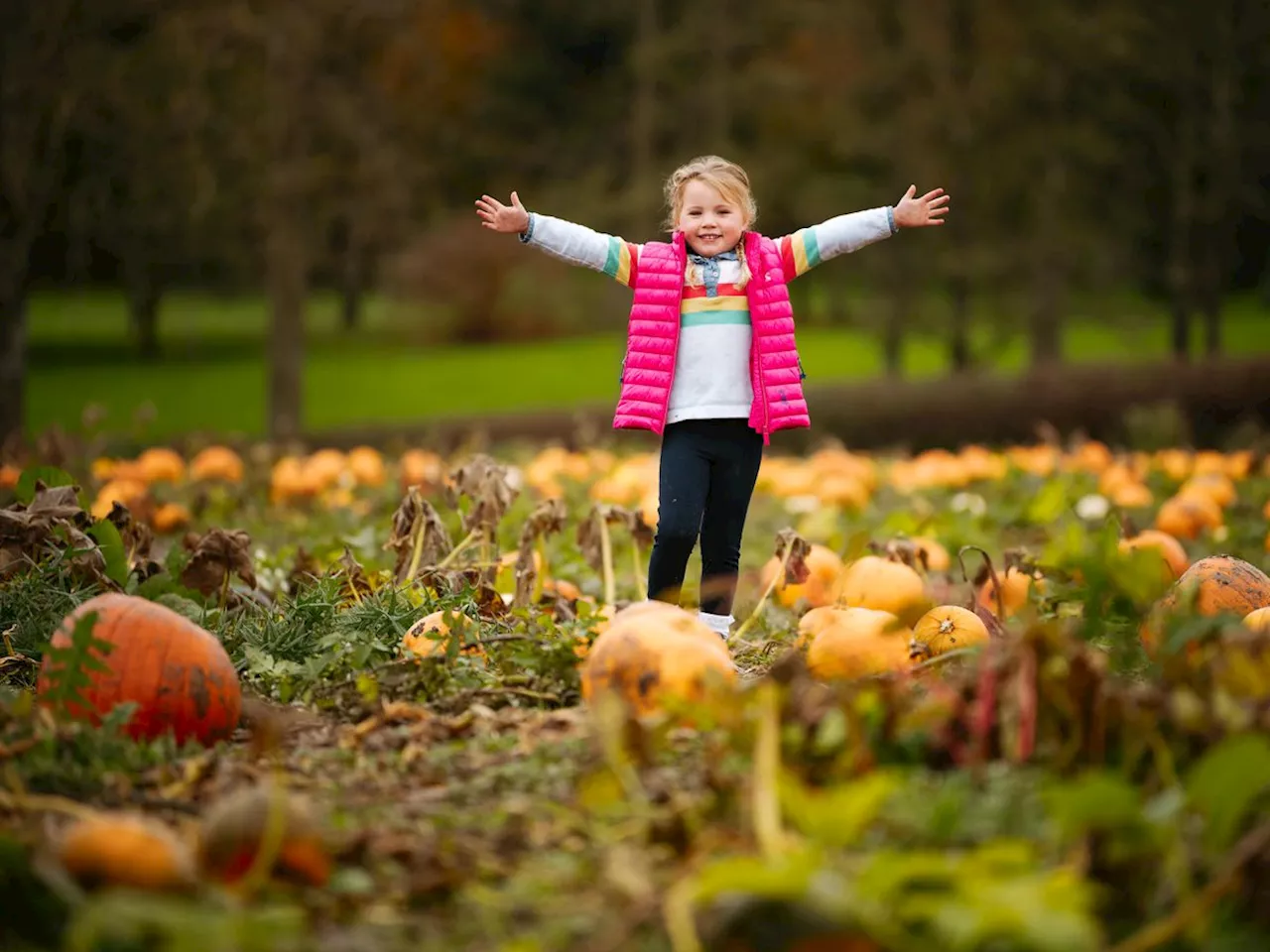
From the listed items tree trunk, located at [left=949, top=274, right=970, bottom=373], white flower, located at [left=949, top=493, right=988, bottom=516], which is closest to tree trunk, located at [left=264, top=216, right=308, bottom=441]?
white flower, located at [left=949, top=493, right=988, bottom=516]

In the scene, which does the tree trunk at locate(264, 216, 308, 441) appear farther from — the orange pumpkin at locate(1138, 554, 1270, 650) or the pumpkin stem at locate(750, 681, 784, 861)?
the pumpkin stem at locate(750, 681, 784, 861)

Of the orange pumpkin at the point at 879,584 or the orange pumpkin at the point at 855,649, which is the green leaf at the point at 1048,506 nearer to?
the orange pumpkin at the point at 879,584

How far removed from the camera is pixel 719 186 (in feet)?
14.8

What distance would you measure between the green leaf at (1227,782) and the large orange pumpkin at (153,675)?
209 cm

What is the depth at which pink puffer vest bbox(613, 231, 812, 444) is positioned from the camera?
4.39 meters

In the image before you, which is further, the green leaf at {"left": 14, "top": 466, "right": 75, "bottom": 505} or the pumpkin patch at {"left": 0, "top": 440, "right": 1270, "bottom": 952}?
the green leaf at {"left": 14, "top": 466, "right": 75, "bottom": 505}

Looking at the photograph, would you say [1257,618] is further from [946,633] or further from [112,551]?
[112,551]

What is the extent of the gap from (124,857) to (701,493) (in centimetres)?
259

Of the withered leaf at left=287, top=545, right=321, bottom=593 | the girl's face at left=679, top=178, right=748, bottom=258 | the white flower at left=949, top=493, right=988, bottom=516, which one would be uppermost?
the girl's face at left=679, top=178, right=748, bottom=258

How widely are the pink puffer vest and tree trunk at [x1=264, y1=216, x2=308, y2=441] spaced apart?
31.9 ft

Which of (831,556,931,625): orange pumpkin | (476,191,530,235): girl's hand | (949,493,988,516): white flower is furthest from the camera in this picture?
(949,493,988,516): white flower

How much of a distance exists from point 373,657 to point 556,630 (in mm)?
502

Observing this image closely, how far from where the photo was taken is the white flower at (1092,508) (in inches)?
287

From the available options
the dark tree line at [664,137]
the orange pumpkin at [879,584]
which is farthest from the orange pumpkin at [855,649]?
the dark tree line at [664,137]
